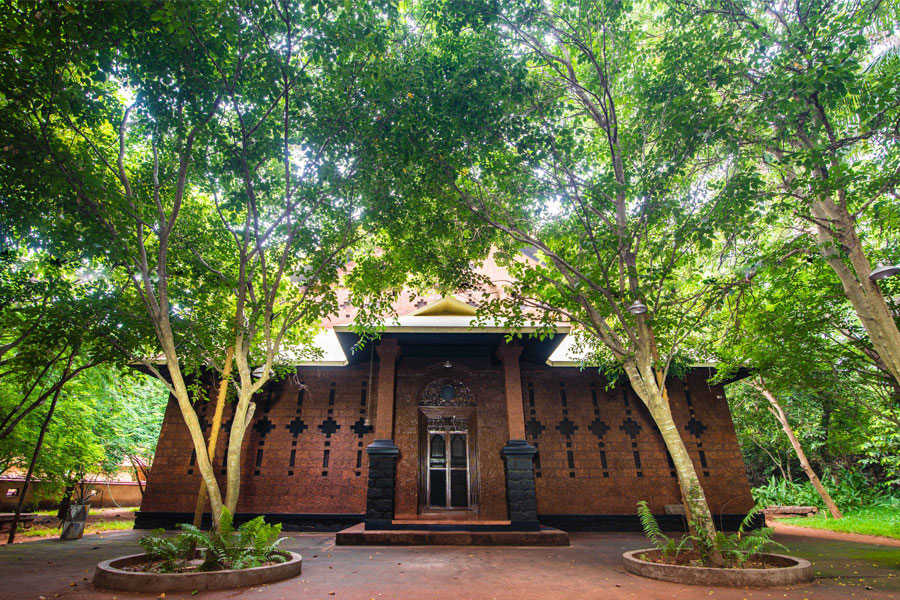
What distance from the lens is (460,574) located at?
5.57 m

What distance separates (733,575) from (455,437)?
6984mm

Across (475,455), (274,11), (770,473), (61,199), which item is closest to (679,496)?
(475,455)

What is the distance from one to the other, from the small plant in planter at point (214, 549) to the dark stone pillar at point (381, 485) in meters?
3.37

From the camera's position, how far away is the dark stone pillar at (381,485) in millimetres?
8609

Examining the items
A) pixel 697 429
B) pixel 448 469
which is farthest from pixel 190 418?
pixel 697 429

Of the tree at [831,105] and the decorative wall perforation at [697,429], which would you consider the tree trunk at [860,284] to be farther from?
the decorative wall perforation at [697,429]

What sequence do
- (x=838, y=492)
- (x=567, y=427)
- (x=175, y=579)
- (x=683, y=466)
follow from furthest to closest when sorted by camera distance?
(x=838, y=492)
(x=567, y=427)
(x=683, y=466)
(x=175, y=579)

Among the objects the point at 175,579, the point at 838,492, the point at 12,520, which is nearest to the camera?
the point at 175,579

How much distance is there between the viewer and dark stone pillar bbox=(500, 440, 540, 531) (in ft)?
28.4

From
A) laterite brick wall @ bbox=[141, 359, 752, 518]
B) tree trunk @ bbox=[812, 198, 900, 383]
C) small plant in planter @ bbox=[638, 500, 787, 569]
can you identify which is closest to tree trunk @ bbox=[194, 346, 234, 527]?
laterite brick wall @ bbox=[141, 359, 752, 518]

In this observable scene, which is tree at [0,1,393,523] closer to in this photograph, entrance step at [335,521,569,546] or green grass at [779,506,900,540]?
entrance step at [335,521,569,546]

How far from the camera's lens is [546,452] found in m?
11.3

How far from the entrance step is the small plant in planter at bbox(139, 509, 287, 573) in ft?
9.47

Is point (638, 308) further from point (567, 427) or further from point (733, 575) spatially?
point (567, 427)
